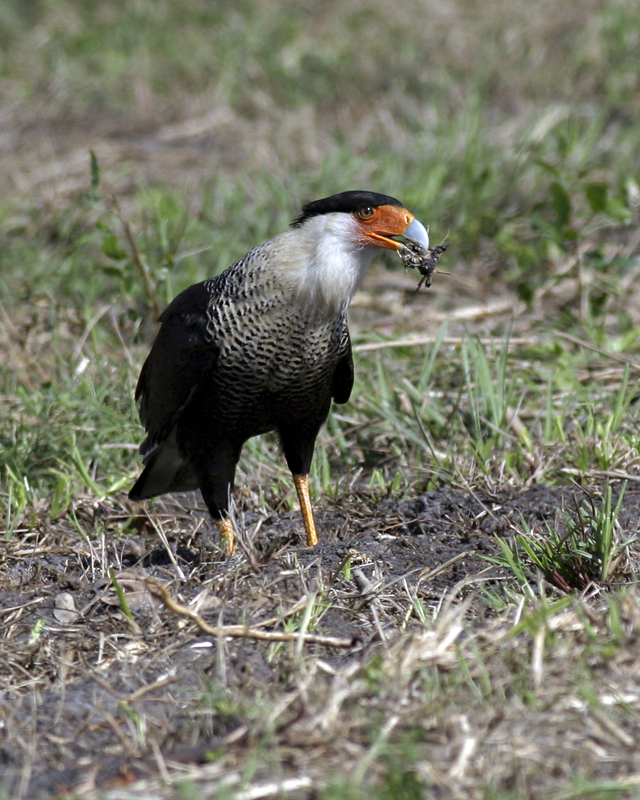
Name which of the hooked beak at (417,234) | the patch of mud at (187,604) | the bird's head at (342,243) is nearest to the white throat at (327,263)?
the bird's head at (342,243)

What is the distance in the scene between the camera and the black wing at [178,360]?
Result: 3.46m

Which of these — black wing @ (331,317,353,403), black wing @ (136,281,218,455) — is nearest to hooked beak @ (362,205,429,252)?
black wing @ (331,317,353,403)

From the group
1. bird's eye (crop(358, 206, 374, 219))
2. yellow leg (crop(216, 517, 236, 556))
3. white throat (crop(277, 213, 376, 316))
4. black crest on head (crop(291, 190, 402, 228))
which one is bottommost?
yellow leg (crop(216, 517, 236, 556))

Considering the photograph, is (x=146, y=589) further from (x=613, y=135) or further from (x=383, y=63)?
(x=383, y=63)

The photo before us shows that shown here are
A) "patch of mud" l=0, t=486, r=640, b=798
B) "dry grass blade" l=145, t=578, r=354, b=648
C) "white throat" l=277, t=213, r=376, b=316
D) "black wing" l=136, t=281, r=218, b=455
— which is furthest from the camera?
"black wing" l=136, t=281, r=218, b=455

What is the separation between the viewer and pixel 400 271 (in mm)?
5934

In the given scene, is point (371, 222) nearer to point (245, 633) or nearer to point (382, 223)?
point (382, 223)

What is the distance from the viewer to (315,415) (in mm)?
3541

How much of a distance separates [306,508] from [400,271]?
263 centimetres

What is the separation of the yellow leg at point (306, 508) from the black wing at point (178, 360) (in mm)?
492

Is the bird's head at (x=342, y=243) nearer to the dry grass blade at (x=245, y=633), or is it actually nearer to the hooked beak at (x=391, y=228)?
the hooked beak at (x=391, y=228)

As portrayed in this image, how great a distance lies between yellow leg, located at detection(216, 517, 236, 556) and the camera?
141 inches

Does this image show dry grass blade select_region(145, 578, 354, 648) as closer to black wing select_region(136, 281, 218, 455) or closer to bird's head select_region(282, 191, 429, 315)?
black wing select_region(136, 281, 218, 455)

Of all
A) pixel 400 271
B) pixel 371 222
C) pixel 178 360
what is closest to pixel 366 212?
pixel 371 222
